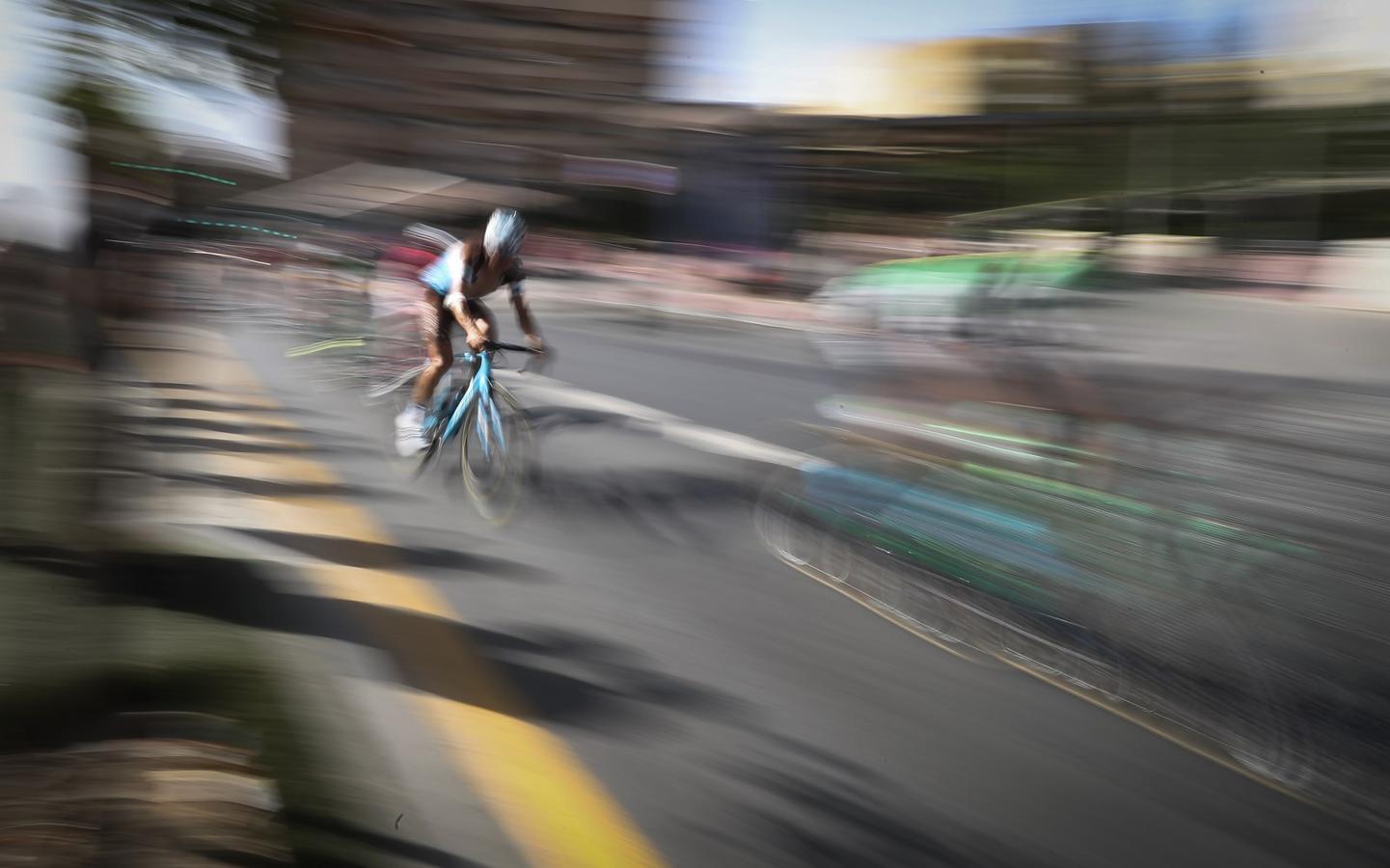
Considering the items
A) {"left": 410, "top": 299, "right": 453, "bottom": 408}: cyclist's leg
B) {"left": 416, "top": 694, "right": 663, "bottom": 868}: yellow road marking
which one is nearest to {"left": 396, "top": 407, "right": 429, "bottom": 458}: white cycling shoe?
{"left": 410, "top": 299, "right": 453, "bottom": 408}: cyclist's leg

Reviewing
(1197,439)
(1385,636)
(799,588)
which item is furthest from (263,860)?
(1385,636)

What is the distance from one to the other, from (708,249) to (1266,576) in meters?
2.35

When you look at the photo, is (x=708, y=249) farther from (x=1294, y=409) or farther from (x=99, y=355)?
(x=1294, y=409)

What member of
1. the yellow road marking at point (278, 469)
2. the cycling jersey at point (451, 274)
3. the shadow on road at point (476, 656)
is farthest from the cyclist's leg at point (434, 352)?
the shadow on road at point (476, 656)

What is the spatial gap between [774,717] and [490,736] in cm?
81

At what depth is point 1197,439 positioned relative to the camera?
2338 mm

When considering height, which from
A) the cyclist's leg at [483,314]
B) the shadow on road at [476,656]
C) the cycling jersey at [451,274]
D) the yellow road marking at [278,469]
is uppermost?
the cycling jersey at [451,274]

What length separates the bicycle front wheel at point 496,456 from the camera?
5113 millimetres

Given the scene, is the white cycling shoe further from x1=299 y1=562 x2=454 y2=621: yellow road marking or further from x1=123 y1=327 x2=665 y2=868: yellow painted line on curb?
x1=299 y1=562 x2=454 y2=621: yellow road marking

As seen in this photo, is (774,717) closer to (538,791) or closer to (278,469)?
(538,791)

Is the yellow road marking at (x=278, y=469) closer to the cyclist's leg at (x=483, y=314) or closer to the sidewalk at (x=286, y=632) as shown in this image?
the sidewalk at (x=286, y=632)

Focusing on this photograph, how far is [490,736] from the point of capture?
9.41ft

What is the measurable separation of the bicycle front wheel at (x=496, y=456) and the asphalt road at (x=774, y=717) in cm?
14

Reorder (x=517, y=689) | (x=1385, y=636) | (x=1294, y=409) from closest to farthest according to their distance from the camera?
(x=1294, y=409)
(x=1385, y=636)
(x=517, y=689)
